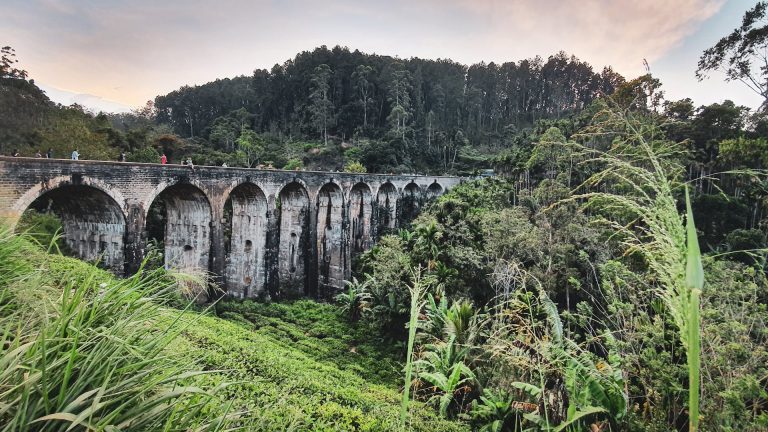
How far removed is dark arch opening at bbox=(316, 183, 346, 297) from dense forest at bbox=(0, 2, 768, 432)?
3457mm

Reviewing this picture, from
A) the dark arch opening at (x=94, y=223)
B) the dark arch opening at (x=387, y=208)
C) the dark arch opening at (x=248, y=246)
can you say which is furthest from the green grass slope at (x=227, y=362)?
the dark arch opening at (x=387, y=208)

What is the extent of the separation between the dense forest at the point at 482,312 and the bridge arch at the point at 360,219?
20.0 ft

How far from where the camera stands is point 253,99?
60781mm

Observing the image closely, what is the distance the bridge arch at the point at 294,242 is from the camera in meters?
18.5

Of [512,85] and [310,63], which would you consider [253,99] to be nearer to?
[310,63]

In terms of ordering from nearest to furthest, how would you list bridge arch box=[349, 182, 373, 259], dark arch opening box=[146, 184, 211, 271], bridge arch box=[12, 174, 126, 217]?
bridge arch box=[12, 174, 126, 217], dark arch opening box=[146, 184, 211, 271], bridge arch box=[349, 182, 373, 259]

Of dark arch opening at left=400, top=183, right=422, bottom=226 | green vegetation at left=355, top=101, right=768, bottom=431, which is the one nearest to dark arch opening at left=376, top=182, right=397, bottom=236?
dark arch opening at left=400, top=183, right=422, bottom=226

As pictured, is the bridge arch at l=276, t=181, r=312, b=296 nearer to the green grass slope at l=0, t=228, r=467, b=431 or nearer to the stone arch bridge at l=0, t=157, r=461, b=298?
the stone arch bridge at l=0, t=157, r=461, b=298

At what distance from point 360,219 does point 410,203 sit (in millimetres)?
7008

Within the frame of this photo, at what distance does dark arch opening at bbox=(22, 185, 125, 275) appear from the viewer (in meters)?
10.1

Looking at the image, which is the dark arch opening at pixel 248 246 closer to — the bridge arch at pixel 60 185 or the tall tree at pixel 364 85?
the bridge arch at pixel 60 185

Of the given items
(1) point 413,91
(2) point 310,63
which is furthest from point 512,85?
(2) point 310,63

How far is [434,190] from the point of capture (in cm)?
3362

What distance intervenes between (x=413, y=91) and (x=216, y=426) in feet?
193
